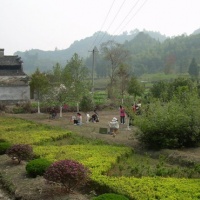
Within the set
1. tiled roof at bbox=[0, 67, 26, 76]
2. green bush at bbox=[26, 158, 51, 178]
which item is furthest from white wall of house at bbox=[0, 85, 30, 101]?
green bush at bbox=[26, 158, 51, 178]

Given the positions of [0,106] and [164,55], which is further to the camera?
[164,55]

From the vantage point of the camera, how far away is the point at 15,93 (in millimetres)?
41812

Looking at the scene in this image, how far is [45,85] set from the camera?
33.9 metres

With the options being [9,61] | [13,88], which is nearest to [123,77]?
[13,88]

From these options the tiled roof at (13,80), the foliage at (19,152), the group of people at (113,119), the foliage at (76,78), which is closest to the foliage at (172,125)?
the group of people at (113,119)

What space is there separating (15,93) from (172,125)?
2859 cm

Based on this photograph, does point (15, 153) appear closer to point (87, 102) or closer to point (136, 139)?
point (136, 139)

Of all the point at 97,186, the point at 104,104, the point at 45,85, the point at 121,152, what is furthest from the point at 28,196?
the point at 104,104

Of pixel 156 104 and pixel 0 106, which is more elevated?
pixel 156 104

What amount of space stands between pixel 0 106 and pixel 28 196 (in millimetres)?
27144

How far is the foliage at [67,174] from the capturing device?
31.9 feet

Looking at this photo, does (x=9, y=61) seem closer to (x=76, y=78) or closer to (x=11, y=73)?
(x=11, y=73)

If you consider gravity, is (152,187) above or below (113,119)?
below

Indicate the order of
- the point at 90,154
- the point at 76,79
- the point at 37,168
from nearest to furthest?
1. the point at 37,168
2. the point at 90,154
3. the point at 76,79
